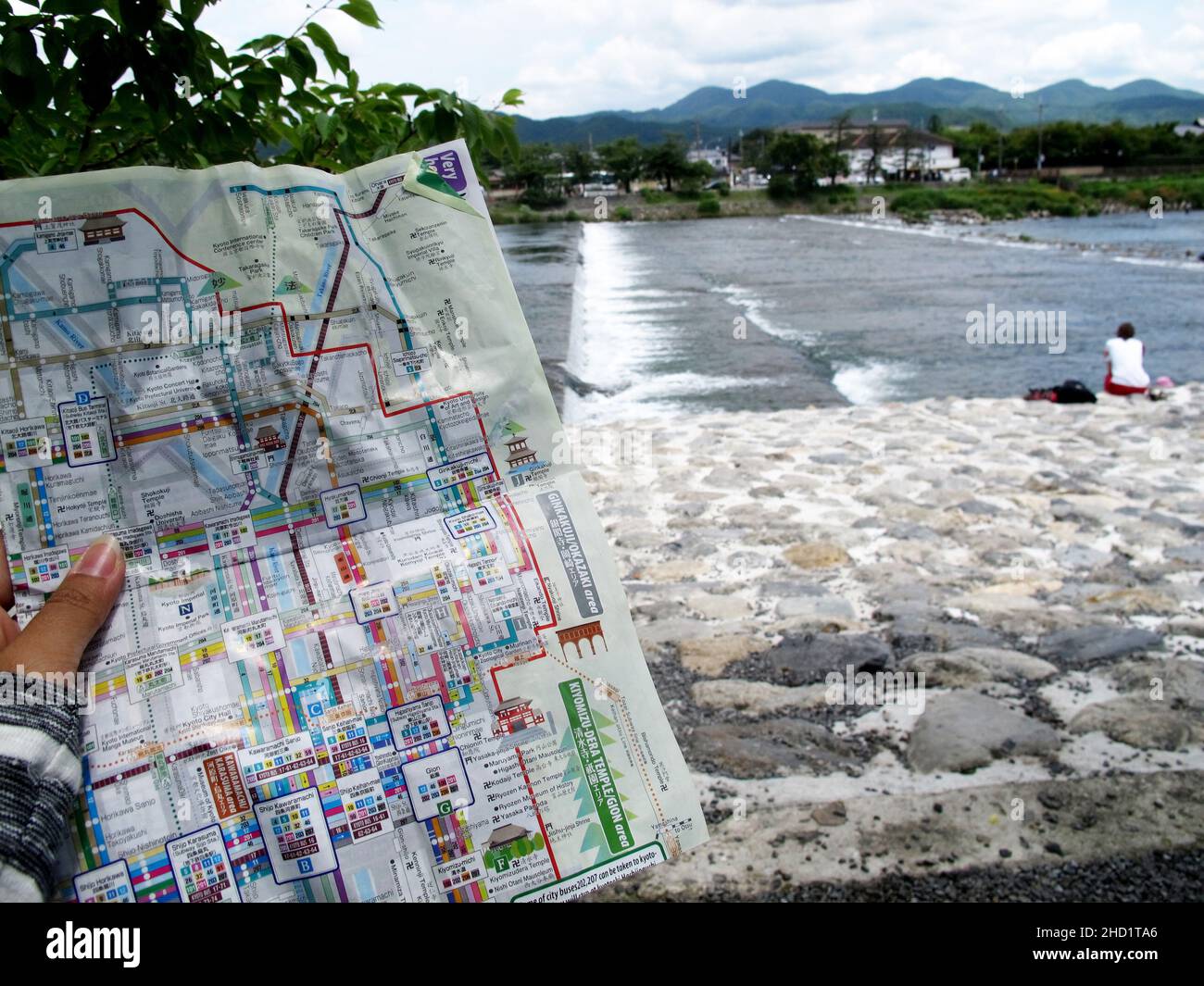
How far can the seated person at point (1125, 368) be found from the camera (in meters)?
11.4

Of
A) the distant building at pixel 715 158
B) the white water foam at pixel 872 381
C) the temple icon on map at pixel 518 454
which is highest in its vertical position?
the distant building at pixel 715 158

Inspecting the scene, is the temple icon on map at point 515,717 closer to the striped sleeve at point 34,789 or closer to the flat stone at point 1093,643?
the striped sleeve at point 34,789

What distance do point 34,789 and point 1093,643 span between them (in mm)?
4429

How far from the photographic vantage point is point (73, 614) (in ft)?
4.09

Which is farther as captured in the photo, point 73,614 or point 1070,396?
point 1070,396

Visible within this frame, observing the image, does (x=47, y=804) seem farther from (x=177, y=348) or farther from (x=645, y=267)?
(x=645, y=267)

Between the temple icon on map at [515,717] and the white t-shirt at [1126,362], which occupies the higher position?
the temple icon on map at [515,717]

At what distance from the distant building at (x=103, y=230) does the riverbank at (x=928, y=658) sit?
89.1 inches

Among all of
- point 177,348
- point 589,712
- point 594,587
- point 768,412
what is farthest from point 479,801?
point 768,412

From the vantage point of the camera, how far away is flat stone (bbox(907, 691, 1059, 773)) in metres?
3.46

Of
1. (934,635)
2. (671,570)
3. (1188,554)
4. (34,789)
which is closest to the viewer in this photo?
(34,789)

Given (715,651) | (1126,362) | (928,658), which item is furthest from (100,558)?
(1126,362)

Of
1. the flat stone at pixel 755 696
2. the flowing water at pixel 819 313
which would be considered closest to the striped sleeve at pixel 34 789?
the flat stone at pixel 755 696

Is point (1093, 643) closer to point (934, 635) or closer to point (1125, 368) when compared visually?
point (934, 635)
